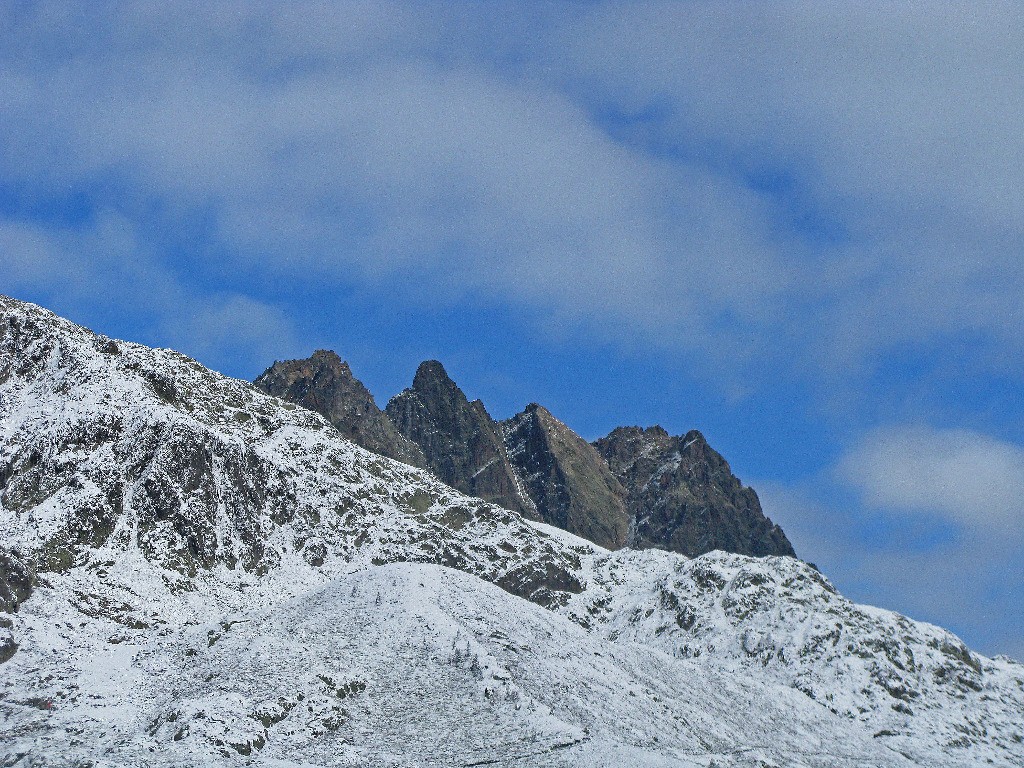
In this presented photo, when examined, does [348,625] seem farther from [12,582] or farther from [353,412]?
[353,412]

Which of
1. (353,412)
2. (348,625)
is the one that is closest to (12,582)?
(348,625)

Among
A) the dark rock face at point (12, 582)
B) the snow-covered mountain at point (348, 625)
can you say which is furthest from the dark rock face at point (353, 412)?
the dark rock face at point (12, 582)

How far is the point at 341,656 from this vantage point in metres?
63.9

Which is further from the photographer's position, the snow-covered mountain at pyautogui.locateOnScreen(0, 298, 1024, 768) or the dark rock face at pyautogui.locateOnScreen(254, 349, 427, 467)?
the dark rock face at pyautogui.locateOnScreen(254, 349, 427, 467)

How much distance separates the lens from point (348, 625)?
69.9 m

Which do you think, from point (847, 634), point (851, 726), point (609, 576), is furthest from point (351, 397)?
point (851, 726)

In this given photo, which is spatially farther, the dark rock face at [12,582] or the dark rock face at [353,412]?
the dark rock face at [353,412]

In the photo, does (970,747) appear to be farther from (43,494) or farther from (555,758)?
(43,494)

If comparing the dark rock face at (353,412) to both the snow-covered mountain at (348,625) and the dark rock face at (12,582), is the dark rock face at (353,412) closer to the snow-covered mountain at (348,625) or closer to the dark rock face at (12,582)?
the snow-covered mountain at (348,625)

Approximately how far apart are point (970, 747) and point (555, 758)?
166 ft

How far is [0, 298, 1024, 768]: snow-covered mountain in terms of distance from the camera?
5475cm

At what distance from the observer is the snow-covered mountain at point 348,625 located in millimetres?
54750

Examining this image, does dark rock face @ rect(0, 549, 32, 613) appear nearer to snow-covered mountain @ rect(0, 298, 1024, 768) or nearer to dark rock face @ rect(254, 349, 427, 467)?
snow-covered mountain @ rect(0, 298, 1024, 768)

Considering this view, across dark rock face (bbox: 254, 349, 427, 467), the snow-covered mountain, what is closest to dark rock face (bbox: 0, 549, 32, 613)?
the snow-covered mountain
